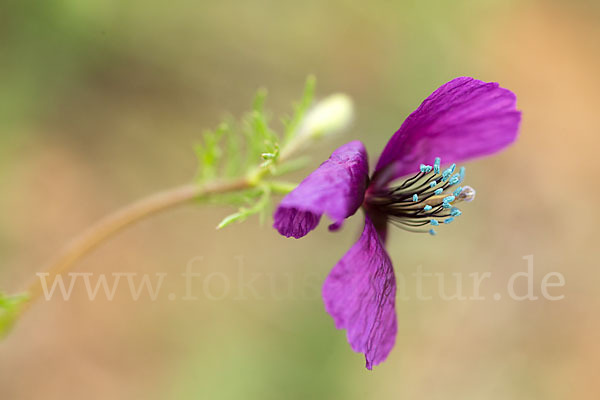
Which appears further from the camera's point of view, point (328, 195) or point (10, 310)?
point (10, 310)

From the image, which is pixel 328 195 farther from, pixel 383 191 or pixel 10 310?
pixel 10 310

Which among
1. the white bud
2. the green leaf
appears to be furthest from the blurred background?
the green leaf

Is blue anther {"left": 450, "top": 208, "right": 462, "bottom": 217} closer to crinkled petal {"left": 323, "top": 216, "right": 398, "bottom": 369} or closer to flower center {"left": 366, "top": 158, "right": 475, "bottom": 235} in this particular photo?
flower center {"left": 366, "top": 158, "right": 475, "bottom": 235}

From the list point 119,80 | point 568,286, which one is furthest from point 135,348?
point 568,286

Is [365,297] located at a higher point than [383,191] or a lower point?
lower

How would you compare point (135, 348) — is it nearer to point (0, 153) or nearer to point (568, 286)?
point (0, 153)

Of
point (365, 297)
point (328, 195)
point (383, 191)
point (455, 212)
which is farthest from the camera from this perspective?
point (383, 191)

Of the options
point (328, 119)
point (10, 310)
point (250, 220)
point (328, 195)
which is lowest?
point (328, 195)

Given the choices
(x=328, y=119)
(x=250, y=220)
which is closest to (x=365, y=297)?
(x=328, y=119)
